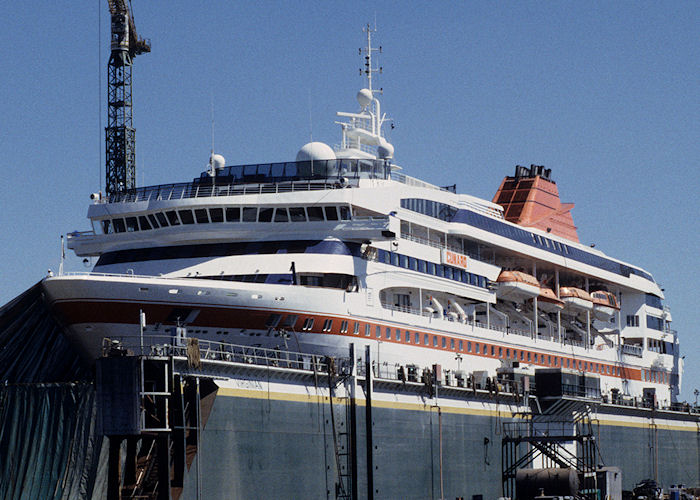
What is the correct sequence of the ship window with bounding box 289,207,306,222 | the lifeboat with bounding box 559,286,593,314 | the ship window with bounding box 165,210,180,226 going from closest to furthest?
the ship window with bounding box 289,207,306,222 < the ship window with bounding box 165,210,180,226 < the lifeboat with bounding box 559,286,593,314

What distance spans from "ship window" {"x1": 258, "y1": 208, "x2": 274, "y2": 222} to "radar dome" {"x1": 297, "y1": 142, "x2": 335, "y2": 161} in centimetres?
571

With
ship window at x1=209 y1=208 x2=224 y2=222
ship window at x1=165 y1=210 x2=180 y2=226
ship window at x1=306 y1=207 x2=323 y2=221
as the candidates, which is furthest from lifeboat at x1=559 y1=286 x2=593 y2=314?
ship window at x1=165 y1=210 x2=180 y2=226

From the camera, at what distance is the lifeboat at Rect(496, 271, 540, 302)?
63.2 metres

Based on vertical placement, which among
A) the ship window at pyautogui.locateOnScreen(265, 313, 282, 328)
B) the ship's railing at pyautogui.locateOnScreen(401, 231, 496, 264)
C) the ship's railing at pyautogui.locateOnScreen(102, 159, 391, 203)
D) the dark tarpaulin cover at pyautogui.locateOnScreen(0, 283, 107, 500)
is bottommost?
the dark tarpaulin cover at pyautogui.locateOnScreen(0, 283, 107, 500)

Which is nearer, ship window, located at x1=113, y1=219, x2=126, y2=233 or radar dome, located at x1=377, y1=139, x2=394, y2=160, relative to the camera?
ship window, located at x1=113, y1=219, x2=126, y2=233

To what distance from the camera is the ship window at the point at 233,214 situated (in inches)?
2035

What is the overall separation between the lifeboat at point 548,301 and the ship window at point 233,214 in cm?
2187

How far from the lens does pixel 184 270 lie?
50.6 metres

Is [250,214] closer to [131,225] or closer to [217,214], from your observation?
[217,214]

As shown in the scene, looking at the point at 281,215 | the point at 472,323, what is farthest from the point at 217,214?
the point at 472,323

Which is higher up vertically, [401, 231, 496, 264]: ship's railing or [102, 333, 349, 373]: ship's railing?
[401, 231, 496, 264]: ship's railing

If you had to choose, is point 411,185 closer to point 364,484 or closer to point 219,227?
point 219,227

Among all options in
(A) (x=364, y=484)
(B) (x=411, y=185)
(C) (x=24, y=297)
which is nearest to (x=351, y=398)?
(A) (x=364, y=484)

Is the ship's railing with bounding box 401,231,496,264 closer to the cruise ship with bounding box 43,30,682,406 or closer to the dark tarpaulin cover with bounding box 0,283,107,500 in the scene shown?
the cruise ship with bounding box 43,30,682,406
